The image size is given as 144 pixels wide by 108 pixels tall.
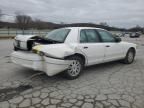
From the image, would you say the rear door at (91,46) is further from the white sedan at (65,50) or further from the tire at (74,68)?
the tire at (74,68)

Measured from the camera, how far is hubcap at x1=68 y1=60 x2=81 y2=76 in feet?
14.4

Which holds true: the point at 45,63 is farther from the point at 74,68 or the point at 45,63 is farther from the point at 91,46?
the point at 91,46

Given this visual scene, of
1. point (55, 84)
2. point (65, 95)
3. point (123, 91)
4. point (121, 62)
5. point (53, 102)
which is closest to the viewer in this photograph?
point (53, 102)

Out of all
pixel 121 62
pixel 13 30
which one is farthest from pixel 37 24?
pixel 121 62

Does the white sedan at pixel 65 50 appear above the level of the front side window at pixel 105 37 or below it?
below

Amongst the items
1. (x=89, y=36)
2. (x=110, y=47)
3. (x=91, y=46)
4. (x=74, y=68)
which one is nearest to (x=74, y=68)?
(x=74, y=68)

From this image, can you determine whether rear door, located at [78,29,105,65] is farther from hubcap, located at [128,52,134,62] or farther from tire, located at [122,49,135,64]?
hubcap, located at [128,52,134,62]

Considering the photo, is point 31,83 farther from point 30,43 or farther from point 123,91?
point 123,91

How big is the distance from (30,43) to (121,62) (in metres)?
4.02

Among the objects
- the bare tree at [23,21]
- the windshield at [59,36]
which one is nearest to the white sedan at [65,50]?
the windshield at [59,36]

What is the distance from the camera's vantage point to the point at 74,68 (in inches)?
177

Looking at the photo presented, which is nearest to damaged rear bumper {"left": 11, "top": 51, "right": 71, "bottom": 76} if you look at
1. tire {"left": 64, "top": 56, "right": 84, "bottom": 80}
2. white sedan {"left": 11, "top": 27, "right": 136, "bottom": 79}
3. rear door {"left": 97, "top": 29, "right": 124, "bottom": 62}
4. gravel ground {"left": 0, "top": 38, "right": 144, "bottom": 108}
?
white sedan {"left": 11, "top": 27, "right": 136, "bottom": 79}

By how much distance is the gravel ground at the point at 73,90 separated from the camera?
309 cm

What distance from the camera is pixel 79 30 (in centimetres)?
469
